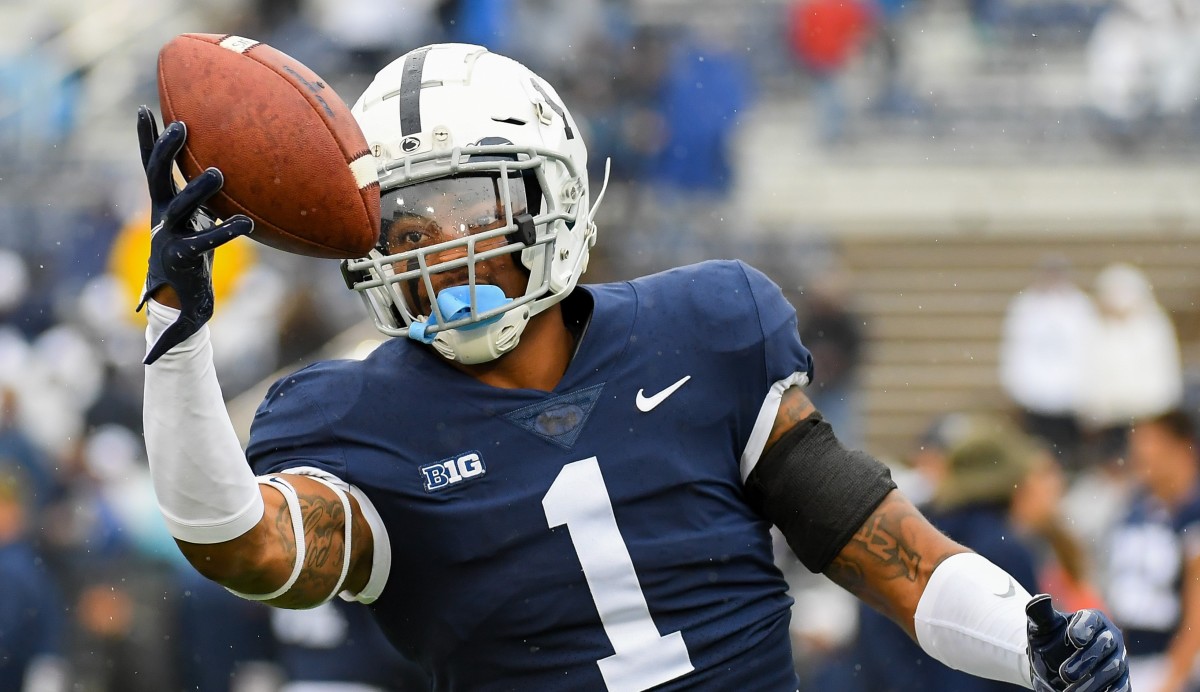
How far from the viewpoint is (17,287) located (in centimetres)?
994

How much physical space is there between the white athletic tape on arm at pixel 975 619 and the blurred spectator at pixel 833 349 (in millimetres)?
6500

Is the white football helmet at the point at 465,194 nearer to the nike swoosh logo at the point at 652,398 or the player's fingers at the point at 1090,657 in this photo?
the nike swoosh logo at the point at 652,398

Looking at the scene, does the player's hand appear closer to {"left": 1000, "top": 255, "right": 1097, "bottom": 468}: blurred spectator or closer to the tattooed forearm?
the tattooed forearm

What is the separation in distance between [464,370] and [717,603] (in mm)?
557

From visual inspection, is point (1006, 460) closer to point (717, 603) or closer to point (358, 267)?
point (717, 603)

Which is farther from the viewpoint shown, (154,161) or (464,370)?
(464,370)

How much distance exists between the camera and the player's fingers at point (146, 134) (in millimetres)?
2342

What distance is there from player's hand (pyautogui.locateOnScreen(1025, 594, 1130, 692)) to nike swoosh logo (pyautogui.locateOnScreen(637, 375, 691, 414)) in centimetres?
67

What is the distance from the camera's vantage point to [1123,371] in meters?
9.55

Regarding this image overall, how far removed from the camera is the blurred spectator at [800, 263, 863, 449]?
31.3ft

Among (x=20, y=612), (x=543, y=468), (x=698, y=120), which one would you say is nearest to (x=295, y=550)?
(x=543, y=468)

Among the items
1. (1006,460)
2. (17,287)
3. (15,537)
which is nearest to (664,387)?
(1006,460)

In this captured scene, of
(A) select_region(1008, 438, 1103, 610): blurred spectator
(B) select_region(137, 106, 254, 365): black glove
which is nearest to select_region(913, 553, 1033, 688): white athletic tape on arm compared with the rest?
(B) select_region(137, 106, 254, 365): black glove

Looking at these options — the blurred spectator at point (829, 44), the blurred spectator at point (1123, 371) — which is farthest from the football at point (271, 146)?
the blurred spectator at point (829, 44)
